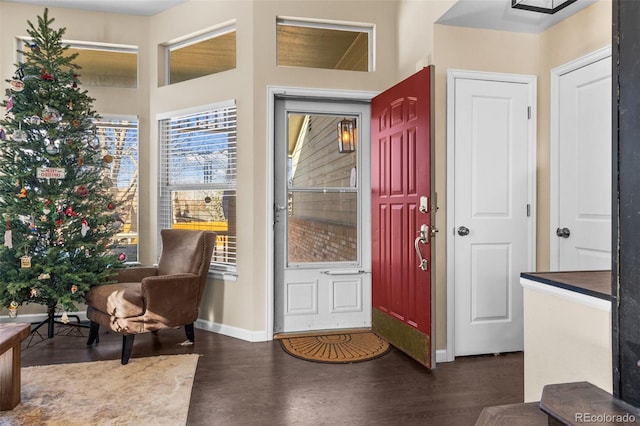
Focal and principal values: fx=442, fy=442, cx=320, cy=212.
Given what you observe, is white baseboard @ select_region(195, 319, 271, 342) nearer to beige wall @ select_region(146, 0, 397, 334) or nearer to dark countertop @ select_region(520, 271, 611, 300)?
beige wall @ select_region(146, 0, 397, 334)

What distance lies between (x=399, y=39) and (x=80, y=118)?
2.75m

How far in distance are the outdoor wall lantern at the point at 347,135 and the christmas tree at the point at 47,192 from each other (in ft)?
6.89

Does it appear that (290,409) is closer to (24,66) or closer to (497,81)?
(497,81)

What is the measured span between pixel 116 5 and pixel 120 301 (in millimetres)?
2714

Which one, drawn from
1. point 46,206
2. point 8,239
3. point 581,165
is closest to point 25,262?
point 8,239

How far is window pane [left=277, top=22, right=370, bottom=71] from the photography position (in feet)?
12.4

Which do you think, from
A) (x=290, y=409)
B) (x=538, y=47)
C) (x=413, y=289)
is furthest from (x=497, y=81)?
(x=290, y=409)

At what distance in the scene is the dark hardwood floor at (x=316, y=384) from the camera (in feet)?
7.61

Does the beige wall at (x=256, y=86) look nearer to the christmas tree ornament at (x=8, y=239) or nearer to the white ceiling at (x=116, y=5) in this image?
the white ceiling at (x=116, y=5)

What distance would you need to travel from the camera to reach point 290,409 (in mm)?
2398

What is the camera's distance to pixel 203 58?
4035 mm
